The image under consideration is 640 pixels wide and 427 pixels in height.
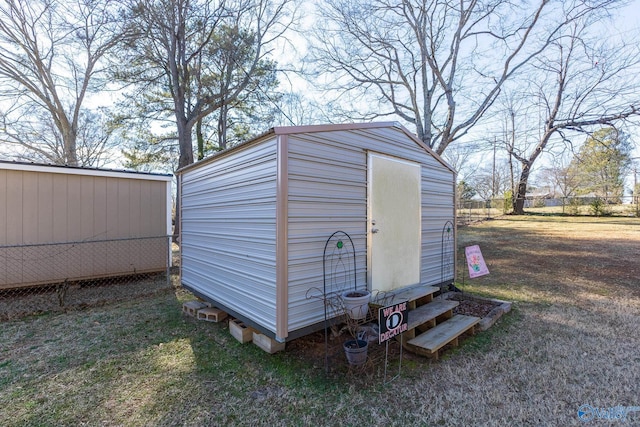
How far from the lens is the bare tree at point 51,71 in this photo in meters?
8.81

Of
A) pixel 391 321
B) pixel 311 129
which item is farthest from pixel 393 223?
pixel 311 129

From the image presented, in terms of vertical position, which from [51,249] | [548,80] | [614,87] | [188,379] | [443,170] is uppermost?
[548,80]

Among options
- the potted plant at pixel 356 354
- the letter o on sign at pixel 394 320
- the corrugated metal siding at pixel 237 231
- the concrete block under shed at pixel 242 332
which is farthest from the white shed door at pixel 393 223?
the concrete block under shed at pixel 242 332

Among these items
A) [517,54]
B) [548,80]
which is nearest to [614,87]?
[548,80]

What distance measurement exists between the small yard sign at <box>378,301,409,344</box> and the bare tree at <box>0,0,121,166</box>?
10368mm

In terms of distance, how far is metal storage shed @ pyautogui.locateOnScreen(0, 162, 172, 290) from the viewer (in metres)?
4.75

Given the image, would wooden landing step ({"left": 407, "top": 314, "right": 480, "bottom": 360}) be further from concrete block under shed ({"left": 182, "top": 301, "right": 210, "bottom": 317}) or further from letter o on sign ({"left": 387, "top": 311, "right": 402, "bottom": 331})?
concrete block under shed ({"left": 182, "top": 301, "right": 210, "bottom": 317})

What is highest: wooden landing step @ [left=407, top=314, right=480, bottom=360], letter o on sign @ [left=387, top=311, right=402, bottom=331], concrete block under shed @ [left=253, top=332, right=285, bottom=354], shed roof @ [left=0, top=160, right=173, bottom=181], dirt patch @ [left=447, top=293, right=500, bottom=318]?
shed roof @ [left=0, top=160, right=173, bottom=181]

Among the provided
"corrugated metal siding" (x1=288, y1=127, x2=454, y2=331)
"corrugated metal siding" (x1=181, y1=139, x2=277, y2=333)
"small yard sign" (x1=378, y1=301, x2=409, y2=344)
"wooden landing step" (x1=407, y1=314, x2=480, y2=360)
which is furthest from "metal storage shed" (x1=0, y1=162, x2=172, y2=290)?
"wooden landing step" (x1=407, y1=314, x2=480, y2=360)

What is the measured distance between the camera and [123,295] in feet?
15.9

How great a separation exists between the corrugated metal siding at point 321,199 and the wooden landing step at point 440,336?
0.78 m

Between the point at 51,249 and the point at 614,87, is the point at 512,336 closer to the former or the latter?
the point at 51,249

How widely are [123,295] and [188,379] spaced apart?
10.7 ft

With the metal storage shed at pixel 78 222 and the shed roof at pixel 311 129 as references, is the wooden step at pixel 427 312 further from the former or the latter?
the metal storage shed at pixel 78 222
